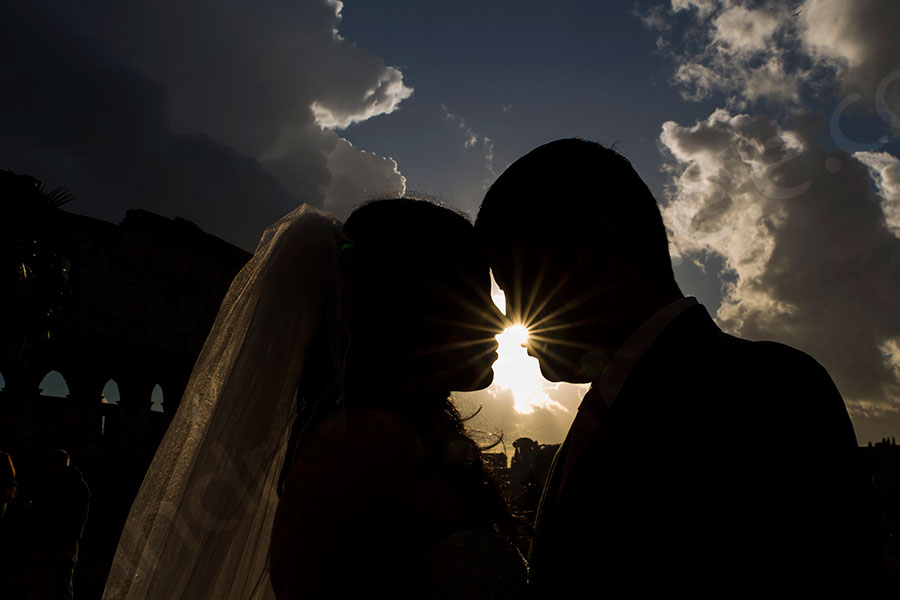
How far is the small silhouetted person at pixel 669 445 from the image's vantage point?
3.81 ft

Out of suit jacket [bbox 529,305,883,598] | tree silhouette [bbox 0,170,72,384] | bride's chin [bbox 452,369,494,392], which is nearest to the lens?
suit jacket [bbox 529,305,883,598]


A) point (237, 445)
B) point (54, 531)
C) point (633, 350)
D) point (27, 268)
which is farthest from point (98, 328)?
point (633, 350)

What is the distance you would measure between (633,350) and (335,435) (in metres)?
0.95

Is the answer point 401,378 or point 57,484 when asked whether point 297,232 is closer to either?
point 401,378

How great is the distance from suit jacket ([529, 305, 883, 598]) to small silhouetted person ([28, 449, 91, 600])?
830 centimetres

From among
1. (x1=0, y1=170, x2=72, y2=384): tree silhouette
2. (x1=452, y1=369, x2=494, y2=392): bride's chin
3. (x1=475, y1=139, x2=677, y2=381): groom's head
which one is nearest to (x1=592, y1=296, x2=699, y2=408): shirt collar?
(x1=475, y1=139, x2=677, y2=381): groom's head

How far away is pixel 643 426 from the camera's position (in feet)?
4.59

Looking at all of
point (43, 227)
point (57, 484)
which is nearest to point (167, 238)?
point (43, 227)

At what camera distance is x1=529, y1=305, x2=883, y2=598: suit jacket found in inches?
45.3

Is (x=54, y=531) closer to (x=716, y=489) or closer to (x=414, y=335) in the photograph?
(x=414, y=335)

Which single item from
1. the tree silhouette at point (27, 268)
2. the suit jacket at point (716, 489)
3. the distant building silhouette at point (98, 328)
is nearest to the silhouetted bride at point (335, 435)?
the suit jacket at point (716, 489)

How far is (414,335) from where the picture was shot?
2250mm

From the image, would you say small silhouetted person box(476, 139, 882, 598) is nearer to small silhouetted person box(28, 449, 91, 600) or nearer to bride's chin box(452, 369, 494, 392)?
bride's chin box(452, 369, 494, 392)

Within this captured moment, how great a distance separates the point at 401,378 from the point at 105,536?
17.4 meters
